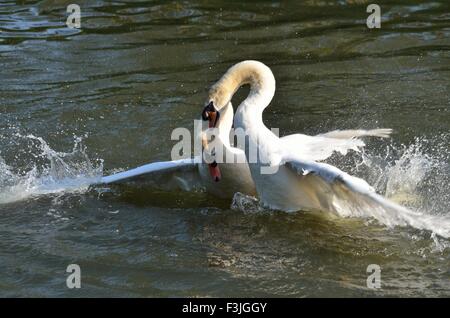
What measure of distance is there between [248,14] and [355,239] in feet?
25.0

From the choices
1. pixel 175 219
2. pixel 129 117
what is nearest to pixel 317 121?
pixel 129 117

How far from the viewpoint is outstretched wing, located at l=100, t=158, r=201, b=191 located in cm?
835

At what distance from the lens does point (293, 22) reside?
1370 cm

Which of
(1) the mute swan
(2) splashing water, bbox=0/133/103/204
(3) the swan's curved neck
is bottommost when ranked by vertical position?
(2) splashing water, bbox=0/133/103/204

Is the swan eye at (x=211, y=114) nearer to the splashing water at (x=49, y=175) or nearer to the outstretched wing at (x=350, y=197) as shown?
the outstretched wing at (x=350, y=197)

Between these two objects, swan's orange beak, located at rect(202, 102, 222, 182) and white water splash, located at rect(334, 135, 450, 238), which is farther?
white water splash, located at rect(334, 135, 450, 238)

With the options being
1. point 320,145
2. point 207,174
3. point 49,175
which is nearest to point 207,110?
point 207,174

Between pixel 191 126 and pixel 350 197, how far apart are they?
3.77 m

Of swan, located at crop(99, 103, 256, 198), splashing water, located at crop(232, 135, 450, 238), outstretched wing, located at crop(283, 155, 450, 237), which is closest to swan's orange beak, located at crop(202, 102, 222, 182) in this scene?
swan, located at crop(99, 103, 256, 198)

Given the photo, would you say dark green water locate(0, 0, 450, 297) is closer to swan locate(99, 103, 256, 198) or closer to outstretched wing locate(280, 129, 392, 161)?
swan locate(99, 103, 256, 198)

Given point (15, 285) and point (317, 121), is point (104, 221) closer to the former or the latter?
point (15, 285)

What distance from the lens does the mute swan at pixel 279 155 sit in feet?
23.2

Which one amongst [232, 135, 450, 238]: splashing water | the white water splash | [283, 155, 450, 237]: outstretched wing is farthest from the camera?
the white water splash

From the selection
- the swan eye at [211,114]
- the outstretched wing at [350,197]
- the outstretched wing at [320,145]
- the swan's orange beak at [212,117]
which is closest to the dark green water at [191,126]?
the outstretched wing at [350,197]
